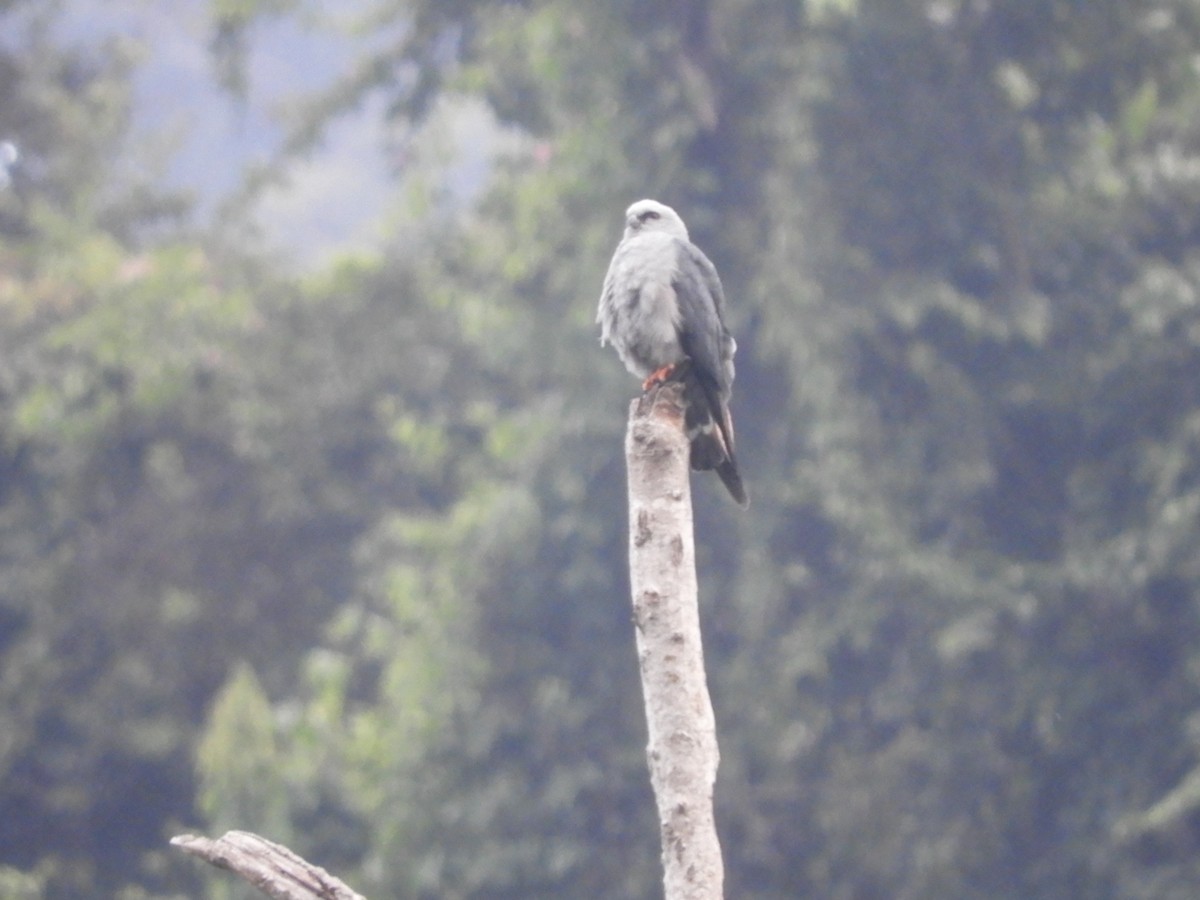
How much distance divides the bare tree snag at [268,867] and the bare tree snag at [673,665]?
2.35 ft

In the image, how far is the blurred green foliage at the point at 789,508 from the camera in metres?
9.86

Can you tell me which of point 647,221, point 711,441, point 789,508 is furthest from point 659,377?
point 789,508

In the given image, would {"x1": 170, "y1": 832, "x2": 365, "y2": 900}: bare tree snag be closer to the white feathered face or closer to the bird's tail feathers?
the bird's tail feathers

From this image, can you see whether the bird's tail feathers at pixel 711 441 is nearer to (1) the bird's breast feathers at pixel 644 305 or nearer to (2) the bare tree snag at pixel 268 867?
(1) the bird's breast feathers at pixel 644 305

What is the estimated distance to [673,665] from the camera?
3619mm

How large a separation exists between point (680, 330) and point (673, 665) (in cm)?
202

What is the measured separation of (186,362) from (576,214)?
12.9 feet

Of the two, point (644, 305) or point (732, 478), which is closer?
point (732, 478)

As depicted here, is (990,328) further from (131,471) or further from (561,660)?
(131,471)

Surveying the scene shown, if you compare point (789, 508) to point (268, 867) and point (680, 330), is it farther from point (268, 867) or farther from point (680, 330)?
point (268, 867)

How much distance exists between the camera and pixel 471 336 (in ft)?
39.7

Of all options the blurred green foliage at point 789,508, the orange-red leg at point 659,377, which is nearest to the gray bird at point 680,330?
the orange-red leg at point 659,377

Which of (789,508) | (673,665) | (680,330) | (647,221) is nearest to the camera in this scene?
(673,665)

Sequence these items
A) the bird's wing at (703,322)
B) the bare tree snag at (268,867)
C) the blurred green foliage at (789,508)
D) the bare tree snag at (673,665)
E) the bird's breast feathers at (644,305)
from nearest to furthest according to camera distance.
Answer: the bare tree snag at (268,867) → the bare tree snag at (673,665) → the bird's wing at (703,322) → the bird's breast feathers at (644,305) → the blurred green foliage at (789,508)
